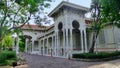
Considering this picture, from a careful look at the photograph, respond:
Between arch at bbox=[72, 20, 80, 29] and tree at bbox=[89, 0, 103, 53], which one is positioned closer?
tree at bbox=[89, 0, 103, 53]

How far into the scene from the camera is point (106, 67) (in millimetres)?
11180

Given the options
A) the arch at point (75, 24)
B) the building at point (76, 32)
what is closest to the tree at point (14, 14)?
the building at point (76, 32)

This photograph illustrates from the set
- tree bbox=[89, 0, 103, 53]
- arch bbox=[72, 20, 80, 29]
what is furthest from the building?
tree bbox=[89, 0, 103, 53]

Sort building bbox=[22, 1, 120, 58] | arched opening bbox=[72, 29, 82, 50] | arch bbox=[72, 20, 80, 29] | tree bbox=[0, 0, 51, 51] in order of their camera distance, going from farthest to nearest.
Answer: arched opening bbox=[72, 29, 82, 50]
arch bbox=[72, 20, 80, 29]
building bbox=[22, 1, 120, 58]
tree bbox=[0, 0, 51, 51]

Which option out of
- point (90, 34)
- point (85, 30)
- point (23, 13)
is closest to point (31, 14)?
→ point (23, 13)

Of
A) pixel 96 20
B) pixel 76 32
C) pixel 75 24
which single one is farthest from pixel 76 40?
pixel 96 20

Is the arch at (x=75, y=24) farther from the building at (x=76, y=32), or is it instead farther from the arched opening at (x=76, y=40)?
the arched opening at (x=76, y=40)

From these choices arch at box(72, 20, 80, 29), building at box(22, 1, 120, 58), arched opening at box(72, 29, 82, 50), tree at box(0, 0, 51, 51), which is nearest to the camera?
tree at box(0, 0, 51, 51)

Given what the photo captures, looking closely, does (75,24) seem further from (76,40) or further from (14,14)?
(14,14)

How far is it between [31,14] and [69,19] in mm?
8758

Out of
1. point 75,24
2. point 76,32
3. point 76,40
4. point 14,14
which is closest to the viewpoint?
point 14,14

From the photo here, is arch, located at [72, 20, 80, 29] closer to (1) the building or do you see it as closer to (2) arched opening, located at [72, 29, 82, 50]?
(1) the building

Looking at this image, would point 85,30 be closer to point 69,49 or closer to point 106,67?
point 69,49

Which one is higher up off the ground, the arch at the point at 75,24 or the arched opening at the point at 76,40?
the arch at the point at 75,24
